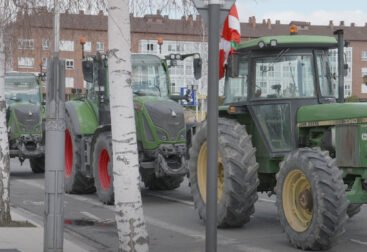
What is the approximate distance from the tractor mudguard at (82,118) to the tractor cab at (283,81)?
5.92 m

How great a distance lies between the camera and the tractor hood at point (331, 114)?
32.4 feet

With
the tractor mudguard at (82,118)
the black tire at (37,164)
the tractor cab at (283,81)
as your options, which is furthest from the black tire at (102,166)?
the black tire at (37,164)

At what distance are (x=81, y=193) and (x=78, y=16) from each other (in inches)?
336

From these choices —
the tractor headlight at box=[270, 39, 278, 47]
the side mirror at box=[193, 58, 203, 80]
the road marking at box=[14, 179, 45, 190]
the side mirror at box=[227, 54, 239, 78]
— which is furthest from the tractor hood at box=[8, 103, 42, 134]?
the tractor headlight at box=[270, 39, 278, 47]

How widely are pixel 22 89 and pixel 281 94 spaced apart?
47.9 ft

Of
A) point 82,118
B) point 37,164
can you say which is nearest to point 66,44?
point 82,118

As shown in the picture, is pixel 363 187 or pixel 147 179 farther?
pixel 147 179

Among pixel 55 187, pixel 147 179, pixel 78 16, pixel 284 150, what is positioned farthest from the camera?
pixel 147 179

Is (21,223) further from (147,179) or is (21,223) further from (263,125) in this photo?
(147,179)

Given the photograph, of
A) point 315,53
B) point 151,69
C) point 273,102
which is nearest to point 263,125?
point 273,102

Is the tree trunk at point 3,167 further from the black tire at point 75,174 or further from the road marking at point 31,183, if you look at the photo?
the road marking at point 31,183

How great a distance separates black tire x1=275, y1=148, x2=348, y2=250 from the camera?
933 centimetres

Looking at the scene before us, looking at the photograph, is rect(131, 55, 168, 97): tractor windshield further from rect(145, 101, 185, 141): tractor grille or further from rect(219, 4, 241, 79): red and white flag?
rect(219, 4, 241, 79): red and white flag

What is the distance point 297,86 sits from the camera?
1162cm
